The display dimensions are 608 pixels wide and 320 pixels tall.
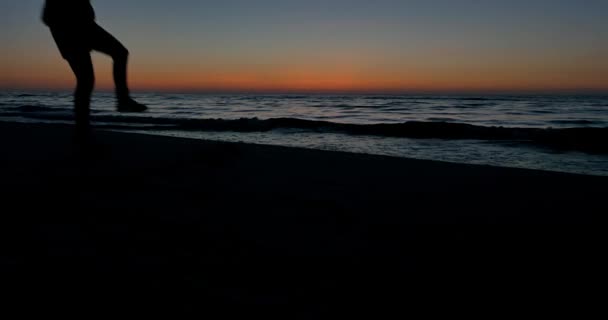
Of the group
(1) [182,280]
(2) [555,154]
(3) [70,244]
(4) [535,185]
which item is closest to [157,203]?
(3) [70,244]

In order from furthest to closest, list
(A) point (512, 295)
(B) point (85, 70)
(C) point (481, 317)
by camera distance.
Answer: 1. (B) point (85, 70)
2. (A) point (512, 295)
3. (C) point (481, 317)

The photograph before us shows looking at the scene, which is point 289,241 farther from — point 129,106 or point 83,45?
point 83,45

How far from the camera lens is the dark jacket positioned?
9.82ft

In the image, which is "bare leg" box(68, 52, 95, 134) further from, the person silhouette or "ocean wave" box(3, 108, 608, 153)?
"ocean wave" box(3, 108, 608, 153)

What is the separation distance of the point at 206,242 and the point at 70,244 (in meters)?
0.43

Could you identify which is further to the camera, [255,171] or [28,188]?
[255,171]

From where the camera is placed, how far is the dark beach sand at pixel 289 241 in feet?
3.23

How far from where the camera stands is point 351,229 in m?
1.57

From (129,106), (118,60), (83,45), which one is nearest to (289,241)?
(129,106)

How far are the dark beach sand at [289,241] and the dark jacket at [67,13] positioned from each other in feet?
3.66

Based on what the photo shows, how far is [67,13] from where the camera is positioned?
302cm

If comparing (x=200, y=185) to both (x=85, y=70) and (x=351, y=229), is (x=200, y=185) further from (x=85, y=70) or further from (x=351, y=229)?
(x=85, y=70)

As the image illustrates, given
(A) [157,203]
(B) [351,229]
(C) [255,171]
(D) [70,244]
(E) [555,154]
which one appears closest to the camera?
(D) [70,244]

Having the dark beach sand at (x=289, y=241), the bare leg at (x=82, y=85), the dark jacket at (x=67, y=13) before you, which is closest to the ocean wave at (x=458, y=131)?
the dark beach sand at (x=289, y=241)
